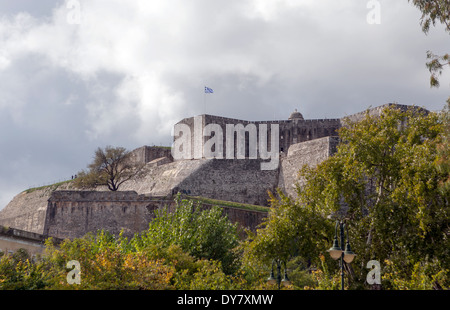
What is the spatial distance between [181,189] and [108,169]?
7.93 m

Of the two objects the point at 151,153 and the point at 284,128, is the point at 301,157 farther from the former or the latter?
the point at 151,153

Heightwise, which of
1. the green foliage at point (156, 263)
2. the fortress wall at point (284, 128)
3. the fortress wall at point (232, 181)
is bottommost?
the green foliage at point (156, 263)

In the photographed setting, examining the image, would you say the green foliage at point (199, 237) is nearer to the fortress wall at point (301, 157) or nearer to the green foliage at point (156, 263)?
the green foliage at point (156, 263)

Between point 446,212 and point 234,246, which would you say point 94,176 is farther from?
point 446,212

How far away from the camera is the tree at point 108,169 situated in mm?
57156

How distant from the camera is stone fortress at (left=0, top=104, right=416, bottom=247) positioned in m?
47.3

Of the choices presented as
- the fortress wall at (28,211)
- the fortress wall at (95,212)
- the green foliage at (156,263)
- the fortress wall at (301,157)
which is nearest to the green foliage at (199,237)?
the green foliage at (156,263)

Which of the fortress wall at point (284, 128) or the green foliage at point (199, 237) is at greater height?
the fortress wall at point (284, 128)

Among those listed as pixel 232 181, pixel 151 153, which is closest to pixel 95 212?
pixel 232 181

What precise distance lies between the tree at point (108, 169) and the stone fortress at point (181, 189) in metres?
1.15

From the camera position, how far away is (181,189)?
5338 cm

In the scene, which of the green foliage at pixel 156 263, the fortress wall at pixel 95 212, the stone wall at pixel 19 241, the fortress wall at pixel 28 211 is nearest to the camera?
the green foliage at pixel 156 263

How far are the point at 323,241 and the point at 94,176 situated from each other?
108 ft
